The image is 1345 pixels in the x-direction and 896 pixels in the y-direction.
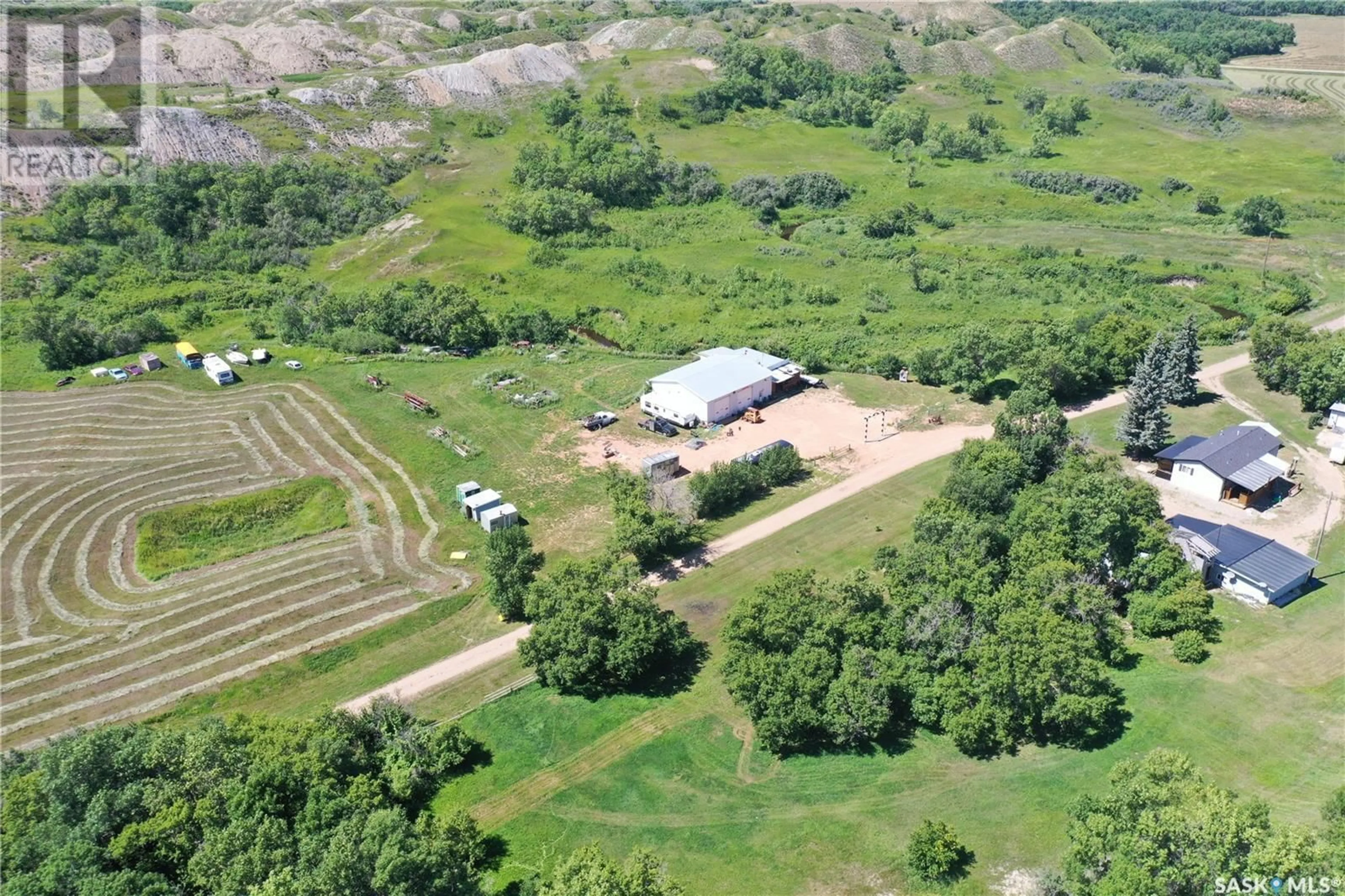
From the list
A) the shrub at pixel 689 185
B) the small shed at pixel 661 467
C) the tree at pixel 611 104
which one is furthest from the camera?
the tree at pixel 611 104

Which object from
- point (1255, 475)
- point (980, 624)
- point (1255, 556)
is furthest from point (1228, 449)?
point (980, 624)

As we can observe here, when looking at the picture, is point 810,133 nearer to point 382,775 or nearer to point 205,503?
point 205,503

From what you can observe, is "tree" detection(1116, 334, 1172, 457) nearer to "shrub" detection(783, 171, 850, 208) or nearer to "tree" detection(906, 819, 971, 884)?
"tree" detection(906, 819, 971, 884)

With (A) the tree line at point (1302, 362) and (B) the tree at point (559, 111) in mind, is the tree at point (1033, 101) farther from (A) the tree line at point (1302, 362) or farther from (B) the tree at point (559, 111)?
(A) the tree line at point (1302, 362)

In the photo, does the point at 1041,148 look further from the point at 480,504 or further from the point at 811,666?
the point at 811,666

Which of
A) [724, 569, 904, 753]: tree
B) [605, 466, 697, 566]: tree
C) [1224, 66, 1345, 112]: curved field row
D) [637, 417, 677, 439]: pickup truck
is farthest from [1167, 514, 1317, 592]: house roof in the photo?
[1224, 66, 1345, 112]: curved field row

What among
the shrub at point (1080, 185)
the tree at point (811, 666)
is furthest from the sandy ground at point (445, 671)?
the shrub at point (1080, 185)
